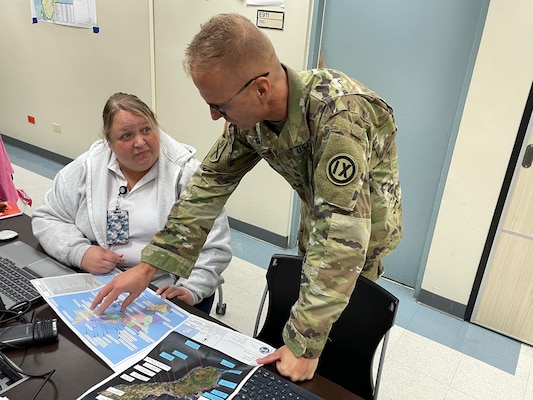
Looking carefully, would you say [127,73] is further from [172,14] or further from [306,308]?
[306,308]

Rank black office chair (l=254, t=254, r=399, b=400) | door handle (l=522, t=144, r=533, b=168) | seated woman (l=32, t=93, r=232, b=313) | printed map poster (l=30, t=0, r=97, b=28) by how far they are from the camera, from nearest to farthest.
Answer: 1. black office chair (l=254, t=254, r=399, b=400)
2. seated woman (l=32, t=93, r=232, b=313)
3. door handle (l=522, t=144, r=533, b=168)
4. printed map poster (l=30, t=0, r=97, b=28)

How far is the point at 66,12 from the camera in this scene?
3.55 meters

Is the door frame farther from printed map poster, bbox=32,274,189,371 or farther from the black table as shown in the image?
printed map poster, bbox=32,274,189,371

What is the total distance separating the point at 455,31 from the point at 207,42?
5.81 feet

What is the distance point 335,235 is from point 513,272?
178 cm

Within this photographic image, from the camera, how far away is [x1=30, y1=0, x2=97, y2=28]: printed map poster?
3410 mm

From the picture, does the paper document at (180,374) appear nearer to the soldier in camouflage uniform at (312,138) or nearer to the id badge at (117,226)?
the soldier in camouflage uniform at (312,138)

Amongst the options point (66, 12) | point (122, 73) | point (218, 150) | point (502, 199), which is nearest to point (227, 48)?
point (218, 150)

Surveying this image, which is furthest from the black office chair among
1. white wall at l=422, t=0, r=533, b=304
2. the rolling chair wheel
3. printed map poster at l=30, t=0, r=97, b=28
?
printed map poster at l=30, t=0, r=97, b=28

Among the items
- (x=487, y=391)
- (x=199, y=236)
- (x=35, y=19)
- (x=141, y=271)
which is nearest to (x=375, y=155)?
(x=199, y=236)

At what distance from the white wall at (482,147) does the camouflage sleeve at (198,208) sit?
139 centimetres

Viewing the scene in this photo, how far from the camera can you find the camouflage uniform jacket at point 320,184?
805mm

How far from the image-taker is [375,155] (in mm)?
970

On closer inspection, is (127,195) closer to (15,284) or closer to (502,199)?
(15,284)
